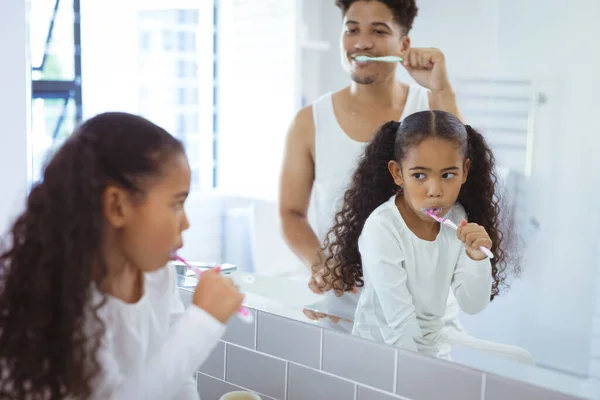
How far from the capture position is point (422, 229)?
106cm

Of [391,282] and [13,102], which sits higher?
[13,102]

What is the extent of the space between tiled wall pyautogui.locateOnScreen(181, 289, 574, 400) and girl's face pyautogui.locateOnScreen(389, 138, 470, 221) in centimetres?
22

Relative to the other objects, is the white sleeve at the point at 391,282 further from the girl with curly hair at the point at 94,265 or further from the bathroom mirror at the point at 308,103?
the girl with curly hair at the point at 94,265

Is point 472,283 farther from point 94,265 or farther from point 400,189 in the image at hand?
point 94,265

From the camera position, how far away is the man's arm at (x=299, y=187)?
4.07 feet

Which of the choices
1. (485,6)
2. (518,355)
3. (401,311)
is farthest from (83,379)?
(485,6)

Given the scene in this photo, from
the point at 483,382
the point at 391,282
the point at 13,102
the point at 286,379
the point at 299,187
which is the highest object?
the point at 13,102

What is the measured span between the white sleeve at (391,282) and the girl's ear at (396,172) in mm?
64

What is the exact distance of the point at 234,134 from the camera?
1.37 meters

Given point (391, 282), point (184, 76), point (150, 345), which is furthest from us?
point (184, 76)

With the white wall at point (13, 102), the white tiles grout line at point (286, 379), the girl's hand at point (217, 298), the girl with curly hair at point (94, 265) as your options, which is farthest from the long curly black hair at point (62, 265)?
the white wall at point (13, 102)

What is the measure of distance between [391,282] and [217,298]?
1.03 feet

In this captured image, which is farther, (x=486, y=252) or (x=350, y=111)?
(x=350, y=111)

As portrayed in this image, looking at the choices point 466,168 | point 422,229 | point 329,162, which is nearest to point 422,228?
point 422,229
